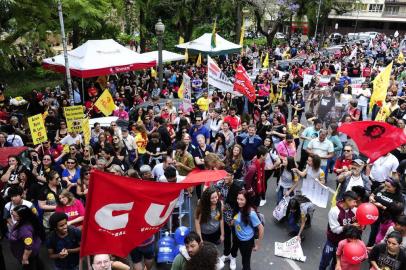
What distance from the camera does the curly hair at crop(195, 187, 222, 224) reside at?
5.41m

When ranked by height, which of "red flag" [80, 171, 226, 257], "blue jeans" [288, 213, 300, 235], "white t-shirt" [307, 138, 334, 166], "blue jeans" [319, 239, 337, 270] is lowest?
"blue jeans" [288, 213, 300, 235]

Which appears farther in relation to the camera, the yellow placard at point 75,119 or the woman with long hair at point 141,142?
the woman with long hair at point 141,142

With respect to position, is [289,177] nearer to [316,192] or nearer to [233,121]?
[316,192]

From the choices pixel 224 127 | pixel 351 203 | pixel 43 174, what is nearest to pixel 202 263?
pixel 351 203

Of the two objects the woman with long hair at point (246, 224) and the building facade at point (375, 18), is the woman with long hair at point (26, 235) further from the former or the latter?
the building facade at point (375, 18)

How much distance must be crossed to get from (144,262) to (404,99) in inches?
448

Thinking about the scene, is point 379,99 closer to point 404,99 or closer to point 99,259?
point 404,99

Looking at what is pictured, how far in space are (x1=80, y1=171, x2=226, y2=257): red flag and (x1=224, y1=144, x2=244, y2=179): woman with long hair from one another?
3.22 m

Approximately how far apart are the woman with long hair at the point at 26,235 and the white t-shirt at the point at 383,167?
568cm

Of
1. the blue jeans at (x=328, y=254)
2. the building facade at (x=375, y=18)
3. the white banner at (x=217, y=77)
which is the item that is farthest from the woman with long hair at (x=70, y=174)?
the building facade at (x=375, y=18)

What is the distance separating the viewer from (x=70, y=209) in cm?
551

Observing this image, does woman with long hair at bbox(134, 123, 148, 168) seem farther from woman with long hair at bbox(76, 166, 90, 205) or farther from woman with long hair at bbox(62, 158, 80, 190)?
woman with long hair at bbox(76, 166, 90, 205)

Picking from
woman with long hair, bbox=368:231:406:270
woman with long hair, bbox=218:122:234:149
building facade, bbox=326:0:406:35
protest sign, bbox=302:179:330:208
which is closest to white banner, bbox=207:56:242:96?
woman with long hair, bbox=218:122:234:149

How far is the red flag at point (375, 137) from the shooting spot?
22.7 ft
